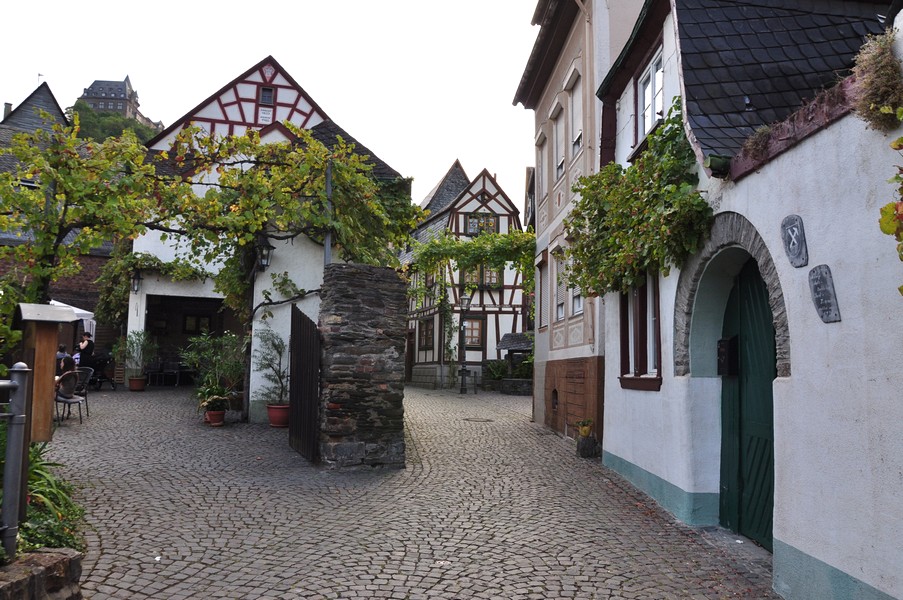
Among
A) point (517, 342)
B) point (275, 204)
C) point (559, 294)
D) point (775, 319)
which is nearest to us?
point (775, 319)

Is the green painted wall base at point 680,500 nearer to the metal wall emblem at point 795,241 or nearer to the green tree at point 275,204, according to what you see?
the metal wall emblem at point 795,241

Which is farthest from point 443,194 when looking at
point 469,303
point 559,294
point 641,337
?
point 641,337

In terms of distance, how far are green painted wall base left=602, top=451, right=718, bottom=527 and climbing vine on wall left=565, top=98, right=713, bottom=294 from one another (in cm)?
201

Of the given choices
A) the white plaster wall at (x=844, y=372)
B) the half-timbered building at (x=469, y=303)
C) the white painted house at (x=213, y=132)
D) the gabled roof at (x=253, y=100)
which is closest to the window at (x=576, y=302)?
the white plaster wall at (x=844, y=372)

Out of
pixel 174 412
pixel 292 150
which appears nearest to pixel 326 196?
pixel 292 150

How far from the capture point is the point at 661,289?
24.3 feet

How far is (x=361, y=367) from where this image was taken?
8.99 meters

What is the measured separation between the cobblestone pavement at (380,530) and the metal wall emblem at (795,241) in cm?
212

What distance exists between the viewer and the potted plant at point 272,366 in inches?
489

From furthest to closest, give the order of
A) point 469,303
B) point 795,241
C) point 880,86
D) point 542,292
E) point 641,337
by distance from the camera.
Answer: point 469,303 → point 542,292 → point 641,337 → point 795,241 → point 880,86

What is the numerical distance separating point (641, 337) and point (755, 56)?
3171 millimetres

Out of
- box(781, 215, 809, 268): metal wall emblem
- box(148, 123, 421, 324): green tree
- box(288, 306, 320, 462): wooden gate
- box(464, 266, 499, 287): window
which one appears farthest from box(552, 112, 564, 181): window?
box(464, 266, 499, 287): window

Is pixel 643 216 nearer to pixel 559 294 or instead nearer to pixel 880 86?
pixel 880 86

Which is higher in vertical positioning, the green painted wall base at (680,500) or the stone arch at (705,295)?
the stone arch at (705,295)
